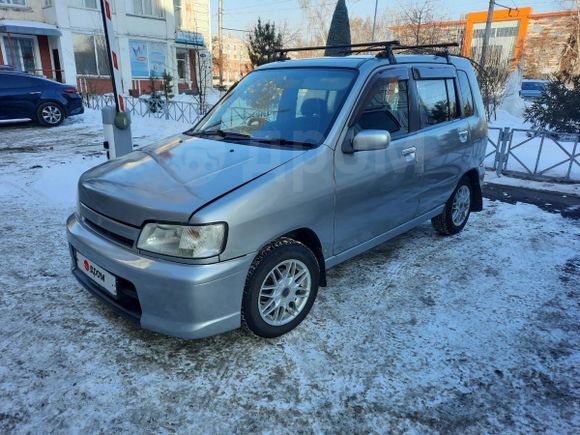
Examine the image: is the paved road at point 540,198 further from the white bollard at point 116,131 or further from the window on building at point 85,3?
the window on building at point 85,3

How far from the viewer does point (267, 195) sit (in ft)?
8.43

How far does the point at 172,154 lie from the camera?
3.15 meters

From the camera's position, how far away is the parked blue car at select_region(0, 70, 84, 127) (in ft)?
35.7

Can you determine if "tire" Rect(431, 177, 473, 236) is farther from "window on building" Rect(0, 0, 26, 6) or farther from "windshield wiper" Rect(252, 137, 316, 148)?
"window on building" Rect(0, 0, 26, 6)

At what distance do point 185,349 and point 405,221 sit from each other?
227cm

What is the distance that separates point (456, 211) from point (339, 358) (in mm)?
2794

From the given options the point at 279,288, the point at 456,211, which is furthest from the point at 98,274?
the point at 456,211

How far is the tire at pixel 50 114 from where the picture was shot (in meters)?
11.6

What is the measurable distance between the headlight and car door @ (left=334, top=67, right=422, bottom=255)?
41.3 inches

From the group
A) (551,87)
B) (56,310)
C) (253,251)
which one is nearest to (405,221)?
(253,251)

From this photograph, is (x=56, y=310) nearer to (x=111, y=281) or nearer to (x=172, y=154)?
(x=111, y=281)

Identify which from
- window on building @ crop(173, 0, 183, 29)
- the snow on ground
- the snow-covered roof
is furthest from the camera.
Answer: window on building @ crop(173, 0, 183, 29)

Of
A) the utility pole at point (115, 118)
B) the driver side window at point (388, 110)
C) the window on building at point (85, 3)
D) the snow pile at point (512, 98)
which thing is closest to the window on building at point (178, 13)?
the window on building at point (85, 3)

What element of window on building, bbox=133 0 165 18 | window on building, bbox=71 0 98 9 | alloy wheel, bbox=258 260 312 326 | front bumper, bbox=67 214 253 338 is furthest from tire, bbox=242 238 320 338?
window on building, bbox=133 0 165 18
